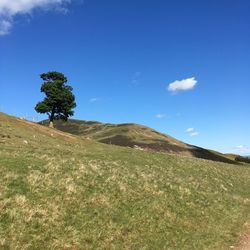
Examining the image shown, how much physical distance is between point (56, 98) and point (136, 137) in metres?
54.3

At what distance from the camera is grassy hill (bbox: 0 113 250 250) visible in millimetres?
18438

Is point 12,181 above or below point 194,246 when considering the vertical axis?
above

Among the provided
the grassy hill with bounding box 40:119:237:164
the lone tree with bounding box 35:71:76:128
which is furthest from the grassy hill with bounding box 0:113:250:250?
the grassy hill with bounding box 40:119:237:164

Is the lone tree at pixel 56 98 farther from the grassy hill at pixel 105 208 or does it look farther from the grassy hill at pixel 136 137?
the grassy hill at pixel 105 208

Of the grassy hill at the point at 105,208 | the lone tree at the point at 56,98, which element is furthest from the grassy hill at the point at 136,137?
the grassy hill at the point at 105,208

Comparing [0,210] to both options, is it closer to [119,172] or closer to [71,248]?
[71,248]

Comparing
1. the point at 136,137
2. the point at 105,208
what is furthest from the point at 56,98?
the point at 105,208

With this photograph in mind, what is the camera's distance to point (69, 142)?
5825cm

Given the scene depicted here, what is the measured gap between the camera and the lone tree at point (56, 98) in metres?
86.8

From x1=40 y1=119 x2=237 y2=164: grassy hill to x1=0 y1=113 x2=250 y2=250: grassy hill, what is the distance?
72.4 m

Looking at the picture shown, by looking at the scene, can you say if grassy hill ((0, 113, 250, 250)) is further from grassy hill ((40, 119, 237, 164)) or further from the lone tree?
grassy hill ((40, 119, 237, 164))

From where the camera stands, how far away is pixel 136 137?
136 meters

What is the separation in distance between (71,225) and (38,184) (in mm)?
4322

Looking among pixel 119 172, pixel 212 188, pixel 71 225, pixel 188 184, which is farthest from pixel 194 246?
pixel 212 188
